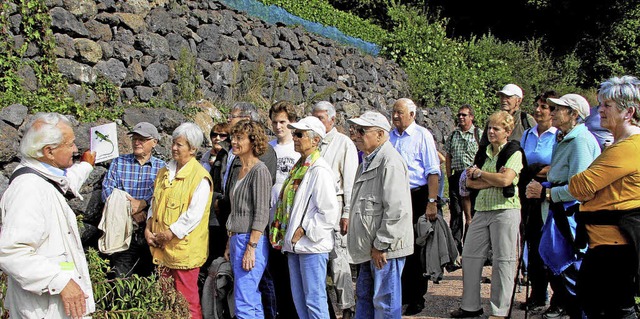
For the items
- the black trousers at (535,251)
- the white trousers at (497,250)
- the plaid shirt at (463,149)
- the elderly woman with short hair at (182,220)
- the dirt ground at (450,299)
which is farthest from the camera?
the plaid shirt at (463,149)

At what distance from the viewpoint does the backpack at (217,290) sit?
18.8 feet

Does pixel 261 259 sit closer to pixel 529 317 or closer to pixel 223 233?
pixel 223 233

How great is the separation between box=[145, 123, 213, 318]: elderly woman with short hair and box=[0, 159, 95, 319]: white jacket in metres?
1.75

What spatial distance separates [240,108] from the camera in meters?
6.99

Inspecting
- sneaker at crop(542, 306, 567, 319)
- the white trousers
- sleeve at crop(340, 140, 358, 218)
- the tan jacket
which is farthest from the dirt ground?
the tan jacket

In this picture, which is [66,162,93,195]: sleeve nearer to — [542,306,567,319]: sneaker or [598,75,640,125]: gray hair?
[598,75,640,125]: gray hair

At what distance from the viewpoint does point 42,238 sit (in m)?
3.65

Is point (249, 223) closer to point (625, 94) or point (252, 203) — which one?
point (252, 203)

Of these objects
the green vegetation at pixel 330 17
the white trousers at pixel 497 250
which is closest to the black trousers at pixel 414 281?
the white trousers at pixel 497 250

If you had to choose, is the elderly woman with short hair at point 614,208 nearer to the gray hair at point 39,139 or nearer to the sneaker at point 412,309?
the sneaker at point 412,309

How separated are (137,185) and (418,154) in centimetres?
278

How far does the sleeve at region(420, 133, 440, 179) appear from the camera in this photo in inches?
263

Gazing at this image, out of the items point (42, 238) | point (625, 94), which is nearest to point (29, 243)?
point (42, 238)

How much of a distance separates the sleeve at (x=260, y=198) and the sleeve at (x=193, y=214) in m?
0.45
